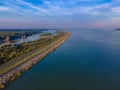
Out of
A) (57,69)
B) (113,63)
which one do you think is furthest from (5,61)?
(113,63)

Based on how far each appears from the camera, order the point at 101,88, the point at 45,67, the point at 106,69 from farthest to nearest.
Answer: the point at 45,67
the point at 106,69
the point at 101,88

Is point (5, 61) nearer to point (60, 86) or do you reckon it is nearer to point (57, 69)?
point (57, 69)

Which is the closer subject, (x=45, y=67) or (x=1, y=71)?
(x=1, y=71)

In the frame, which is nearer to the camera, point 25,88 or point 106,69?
point 25,88

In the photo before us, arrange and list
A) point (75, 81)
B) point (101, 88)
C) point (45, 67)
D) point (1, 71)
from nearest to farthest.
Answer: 1. point (101, 88)
2. point (75, 81)
3. point (1, 71)
4. point (45, 67)

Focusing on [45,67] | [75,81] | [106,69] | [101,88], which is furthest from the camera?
[45,67]

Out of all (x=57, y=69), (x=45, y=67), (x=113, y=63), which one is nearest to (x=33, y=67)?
(x=45, y=67)

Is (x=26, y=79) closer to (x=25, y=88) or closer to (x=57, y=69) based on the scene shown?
(x=25, y=88)

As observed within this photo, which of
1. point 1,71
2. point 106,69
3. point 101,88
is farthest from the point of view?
point 106,69
